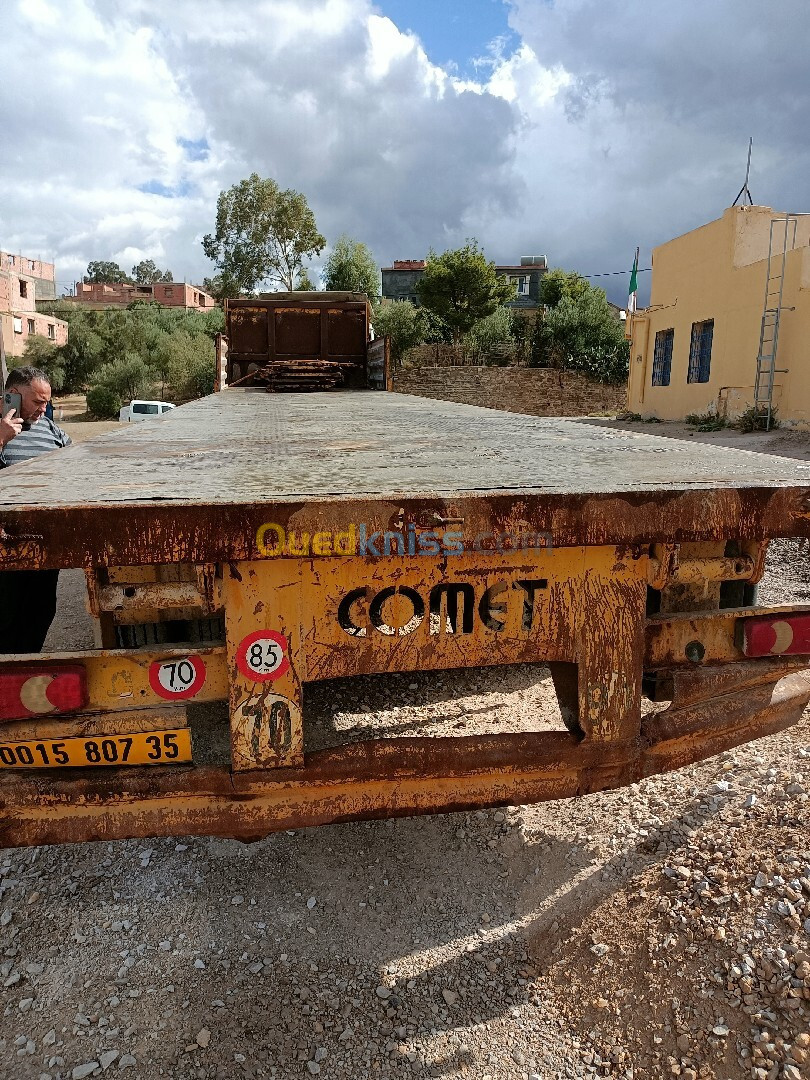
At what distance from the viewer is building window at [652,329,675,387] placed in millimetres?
19078

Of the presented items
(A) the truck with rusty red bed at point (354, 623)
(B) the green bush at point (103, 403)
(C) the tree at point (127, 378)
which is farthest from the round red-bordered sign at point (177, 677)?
(C) the tree at point (127, 378)

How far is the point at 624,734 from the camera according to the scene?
5.62 ft

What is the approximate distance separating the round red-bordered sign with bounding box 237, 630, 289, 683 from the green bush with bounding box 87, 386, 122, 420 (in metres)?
30.4

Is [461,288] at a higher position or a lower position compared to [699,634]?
higher

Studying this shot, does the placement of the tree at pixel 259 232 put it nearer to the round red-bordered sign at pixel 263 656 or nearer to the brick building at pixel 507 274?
the brick building at pixel 507 274

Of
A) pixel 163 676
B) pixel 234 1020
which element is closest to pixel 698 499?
pixel 163 676

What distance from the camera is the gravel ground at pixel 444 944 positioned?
1734 mm

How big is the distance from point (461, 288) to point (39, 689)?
30.8 meters

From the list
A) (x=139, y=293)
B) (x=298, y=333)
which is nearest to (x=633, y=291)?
(x=298, y=333)

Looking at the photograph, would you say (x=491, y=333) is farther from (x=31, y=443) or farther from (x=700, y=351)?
(x=31, y=443)

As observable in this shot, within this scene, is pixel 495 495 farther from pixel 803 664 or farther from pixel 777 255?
pixel 777 255

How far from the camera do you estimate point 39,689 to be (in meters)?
1.48

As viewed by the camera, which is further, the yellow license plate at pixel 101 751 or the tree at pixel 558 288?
the tree at pixel 558 288

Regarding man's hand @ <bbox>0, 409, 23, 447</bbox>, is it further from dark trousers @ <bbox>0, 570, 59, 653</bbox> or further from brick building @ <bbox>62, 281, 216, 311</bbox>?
brick building @ <bbox>62, 281, 216, 311</bbox>
